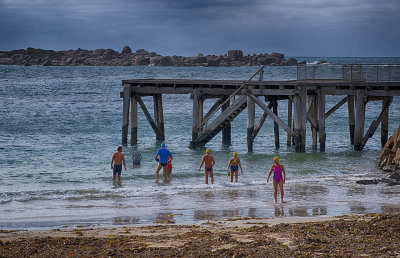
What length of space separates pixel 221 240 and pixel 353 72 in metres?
15.2

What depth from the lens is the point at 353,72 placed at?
2503 centimetres

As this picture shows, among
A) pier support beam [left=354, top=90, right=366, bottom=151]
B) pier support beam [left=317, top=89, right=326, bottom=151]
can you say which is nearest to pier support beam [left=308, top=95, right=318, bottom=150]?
pier support beam [left=317, top=89, right=326, bottom=151]

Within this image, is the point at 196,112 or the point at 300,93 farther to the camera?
the point at 196,112

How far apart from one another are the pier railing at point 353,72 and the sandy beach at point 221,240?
11699mm

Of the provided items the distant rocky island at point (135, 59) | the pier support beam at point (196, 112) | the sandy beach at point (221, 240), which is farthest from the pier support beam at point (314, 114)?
the distant rocky island at point (135, 59)

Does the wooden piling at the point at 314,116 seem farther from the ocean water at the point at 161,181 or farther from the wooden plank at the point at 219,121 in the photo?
the wooden plank at the point at 219,121

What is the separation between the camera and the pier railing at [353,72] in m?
24.1

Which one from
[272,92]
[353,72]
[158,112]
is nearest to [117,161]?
[272,92]

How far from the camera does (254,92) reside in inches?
986

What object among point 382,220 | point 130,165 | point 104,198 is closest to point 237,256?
point 382,220

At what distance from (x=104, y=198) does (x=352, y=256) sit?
361 inches

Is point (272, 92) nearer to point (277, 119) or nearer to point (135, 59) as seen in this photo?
point (277, 119)

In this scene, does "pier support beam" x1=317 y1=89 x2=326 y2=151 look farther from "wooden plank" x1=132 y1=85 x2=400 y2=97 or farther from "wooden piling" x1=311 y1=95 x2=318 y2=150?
"wooden piling" x1=311 y1=95 x2=318 y2=150

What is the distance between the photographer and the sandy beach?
1077 cm
